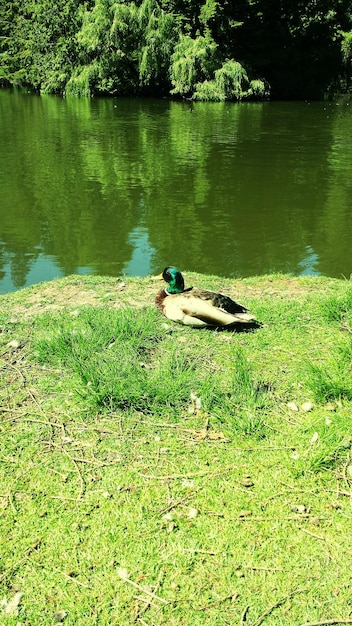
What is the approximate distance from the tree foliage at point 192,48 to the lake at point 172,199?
12.5 m

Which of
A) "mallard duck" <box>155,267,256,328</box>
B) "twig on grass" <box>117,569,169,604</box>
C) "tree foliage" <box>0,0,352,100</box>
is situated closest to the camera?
"twig on grass" <box>117,569,169,604</box>

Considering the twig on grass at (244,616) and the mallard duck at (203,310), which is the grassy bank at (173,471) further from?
the mallard duck at (203,310)

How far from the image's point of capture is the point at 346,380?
12.2ft

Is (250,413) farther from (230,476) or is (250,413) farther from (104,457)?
(104,457)

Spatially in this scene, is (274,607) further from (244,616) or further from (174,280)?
(174,280)

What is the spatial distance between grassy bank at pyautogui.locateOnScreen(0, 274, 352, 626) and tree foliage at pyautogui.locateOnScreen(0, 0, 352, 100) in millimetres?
32011

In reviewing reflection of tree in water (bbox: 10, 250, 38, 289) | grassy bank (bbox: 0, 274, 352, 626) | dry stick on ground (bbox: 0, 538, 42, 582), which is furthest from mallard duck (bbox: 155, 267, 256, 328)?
reflection of tree in water (bbox: 10, 250, 38, 289)

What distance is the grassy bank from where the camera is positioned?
2.36m

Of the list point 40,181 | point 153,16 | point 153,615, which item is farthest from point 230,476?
point 153,16

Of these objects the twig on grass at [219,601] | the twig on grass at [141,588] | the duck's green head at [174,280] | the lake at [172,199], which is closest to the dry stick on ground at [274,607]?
the twig on grass at [219,601]

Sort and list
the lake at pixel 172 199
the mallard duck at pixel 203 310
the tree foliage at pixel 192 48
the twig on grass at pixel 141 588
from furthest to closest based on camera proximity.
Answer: the tree foliage at pixel 192 48 → the lake at pixel 172 199 → the mallard duck at pixel 203 310 → the twig on grass at pixel 141 588

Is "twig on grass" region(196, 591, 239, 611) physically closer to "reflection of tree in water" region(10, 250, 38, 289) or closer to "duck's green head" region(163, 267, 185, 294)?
"duck's green head" region(163, 267, 185, 294)

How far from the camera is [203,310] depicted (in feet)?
14.7

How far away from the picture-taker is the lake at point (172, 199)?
343 inches
